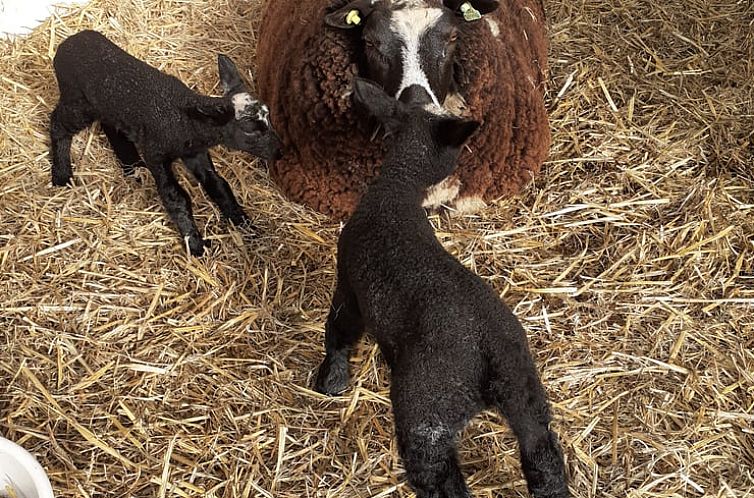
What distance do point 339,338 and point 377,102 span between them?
0.79 metres

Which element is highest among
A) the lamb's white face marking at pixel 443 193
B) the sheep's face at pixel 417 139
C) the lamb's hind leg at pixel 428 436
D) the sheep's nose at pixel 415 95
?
the sheep's face at pixel 417 139

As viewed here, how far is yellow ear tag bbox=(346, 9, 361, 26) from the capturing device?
9.18ft

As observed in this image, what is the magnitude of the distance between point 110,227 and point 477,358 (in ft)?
6.21

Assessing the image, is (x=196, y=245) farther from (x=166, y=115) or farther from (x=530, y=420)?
(x=530, y=420)

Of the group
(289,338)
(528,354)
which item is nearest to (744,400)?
(528,354)

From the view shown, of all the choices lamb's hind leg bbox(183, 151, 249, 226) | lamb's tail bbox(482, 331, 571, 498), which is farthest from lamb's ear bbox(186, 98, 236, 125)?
lamb's tail bbox(482, 331, 571, 498)

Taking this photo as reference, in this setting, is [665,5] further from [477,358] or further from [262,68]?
[477,358]

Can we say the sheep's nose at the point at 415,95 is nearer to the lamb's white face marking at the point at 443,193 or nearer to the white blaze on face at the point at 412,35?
the white blaze on face at the point at 412,35

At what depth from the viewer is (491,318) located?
5.99 feet

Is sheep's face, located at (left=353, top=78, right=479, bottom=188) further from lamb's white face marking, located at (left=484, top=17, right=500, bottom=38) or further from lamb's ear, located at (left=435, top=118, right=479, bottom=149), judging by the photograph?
lamb's white face marking, located at (left=484, top=17, right=500, bottom=38)

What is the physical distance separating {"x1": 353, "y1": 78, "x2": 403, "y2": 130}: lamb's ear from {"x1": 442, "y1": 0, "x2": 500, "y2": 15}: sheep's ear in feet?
2.78

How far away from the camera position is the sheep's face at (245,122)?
267 cm

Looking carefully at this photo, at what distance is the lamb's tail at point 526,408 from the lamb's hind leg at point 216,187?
5.27 ft

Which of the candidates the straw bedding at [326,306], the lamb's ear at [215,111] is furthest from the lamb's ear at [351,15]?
the straw bedding at [326,306]
